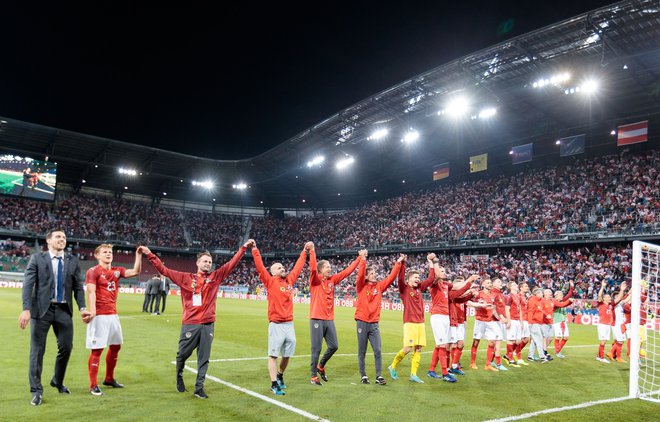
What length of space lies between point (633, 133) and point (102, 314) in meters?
36.3

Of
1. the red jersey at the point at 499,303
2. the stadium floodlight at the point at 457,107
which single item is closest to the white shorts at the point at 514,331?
the red jersey at the point at 499,303

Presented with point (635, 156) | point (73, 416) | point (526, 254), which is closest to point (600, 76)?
point (635, 156)

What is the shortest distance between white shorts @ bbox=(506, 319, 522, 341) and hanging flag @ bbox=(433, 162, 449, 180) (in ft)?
113

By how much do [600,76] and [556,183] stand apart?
41.6ft

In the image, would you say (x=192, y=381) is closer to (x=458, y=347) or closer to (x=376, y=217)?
(x=458, y=347)

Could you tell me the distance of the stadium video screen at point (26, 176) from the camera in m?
46.3

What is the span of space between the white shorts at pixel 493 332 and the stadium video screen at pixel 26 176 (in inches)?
1897

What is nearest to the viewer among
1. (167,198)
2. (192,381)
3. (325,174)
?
(192,381)

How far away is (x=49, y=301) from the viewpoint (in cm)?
713

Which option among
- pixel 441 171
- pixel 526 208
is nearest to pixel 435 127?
pixel 441 171

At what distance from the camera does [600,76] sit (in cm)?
2825

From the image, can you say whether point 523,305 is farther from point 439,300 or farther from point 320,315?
point 320,315

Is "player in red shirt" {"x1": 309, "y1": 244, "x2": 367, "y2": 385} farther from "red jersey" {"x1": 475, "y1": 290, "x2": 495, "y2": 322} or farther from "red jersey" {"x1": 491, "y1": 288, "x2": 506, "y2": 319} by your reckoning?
"red jersey" {"x1": 491, "y1": 288, "x2": 506, "y2": 319}

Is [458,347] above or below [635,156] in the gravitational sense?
below
